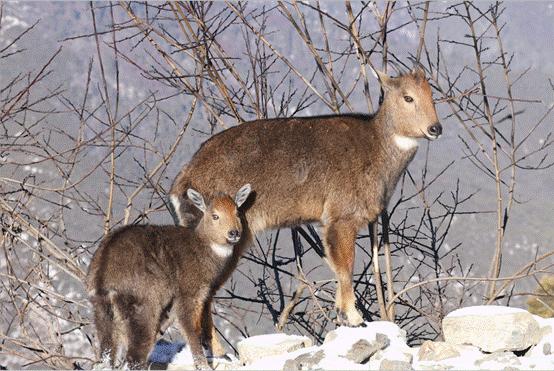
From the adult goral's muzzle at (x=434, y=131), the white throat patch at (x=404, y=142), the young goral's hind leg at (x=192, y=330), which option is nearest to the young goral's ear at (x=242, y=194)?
the young goral's hind leg at (x=192, y=330)

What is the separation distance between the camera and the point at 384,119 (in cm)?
990

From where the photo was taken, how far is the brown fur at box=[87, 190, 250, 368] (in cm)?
820

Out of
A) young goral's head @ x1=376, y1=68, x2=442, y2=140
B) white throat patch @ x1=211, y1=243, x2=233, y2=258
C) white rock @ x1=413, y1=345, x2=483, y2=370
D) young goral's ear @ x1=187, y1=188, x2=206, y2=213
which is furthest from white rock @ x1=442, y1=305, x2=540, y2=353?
young goral's ear @ x1=187, y1=188, x2=206, y2=213

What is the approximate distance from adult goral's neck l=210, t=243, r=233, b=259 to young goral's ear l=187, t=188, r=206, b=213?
0.38 meters

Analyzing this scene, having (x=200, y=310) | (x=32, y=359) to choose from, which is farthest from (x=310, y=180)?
(x=32, y=359)

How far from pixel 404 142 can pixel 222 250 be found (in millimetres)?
2226

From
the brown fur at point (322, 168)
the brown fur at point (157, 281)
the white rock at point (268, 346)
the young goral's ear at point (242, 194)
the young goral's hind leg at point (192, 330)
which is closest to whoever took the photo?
the brown fur at point (157, 281)

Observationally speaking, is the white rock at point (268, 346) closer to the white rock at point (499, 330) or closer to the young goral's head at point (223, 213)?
the young goral's head at point (223, 213)

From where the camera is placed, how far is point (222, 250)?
9.35 m

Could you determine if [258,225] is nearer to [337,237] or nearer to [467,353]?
[337,237]

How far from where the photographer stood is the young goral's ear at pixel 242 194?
9.02 meters

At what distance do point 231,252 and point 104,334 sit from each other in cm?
177

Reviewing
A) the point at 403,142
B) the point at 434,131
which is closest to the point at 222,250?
the point at 403,142

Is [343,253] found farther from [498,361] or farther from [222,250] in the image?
[498,361]
